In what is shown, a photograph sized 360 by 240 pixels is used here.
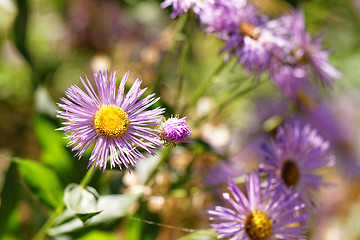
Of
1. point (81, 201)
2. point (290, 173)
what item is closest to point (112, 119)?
point (81, 201)

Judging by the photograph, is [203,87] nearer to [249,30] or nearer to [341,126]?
[249,30]

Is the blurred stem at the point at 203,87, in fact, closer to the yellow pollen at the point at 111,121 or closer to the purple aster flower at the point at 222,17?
the purple aster flower at the point at 222,17

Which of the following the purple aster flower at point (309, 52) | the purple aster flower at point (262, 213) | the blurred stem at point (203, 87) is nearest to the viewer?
the purple aster flower at point (262, 213)

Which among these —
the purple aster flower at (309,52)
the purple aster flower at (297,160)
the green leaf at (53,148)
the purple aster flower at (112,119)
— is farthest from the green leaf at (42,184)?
the purple aster flower at (309,52)

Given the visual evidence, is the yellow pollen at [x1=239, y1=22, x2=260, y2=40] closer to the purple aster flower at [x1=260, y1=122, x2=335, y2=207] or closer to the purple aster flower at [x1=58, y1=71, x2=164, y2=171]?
the purple aster flower at [x1=260, y1=122, x2=335, y2=207]

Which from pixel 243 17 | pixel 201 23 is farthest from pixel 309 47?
pixel 201 23

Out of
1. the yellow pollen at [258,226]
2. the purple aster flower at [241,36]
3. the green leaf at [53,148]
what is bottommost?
the yellow pollen at [258,226]

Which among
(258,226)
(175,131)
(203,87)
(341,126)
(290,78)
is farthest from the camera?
(341,126)
